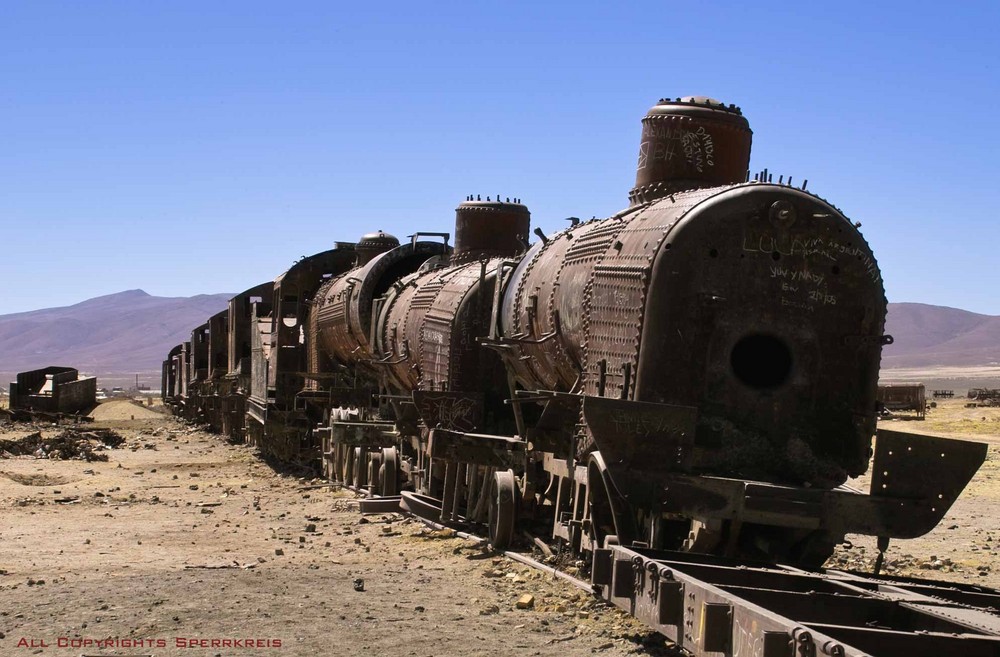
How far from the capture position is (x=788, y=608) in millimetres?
6012

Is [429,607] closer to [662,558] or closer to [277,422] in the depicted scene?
[662,558]

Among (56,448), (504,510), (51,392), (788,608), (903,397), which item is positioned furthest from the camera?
(903,397)

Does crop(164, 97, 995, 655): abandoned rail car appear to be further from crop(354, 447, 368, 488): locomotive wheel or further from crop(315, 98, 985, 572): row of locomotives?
crop(354, 447, 368, 488): locomotive wheel

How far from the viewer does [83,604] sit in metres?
8.65

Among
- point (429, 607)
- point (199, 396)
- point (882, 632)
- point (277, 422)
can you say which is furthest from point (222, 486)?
point (199, 396)

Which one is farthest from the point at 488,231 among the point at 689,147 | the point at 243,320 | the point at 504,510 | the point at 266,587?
the point at 243,320

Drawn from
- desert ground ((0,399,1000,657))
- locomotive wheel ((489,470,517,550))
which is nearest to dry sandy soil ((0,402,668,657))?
desert ground ((0,399,1000,657))

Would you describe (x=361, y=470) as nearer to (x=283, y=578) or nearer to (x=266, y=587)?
(x=283, y=578)

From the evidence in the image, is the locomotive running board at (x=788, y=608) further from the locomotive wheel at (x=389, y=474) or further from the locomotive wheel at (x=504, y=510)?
the locomotive wheel at (x=389, y=474)

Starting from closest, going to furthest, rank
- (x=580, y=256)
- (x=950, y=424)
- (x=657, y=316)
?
(x=657, y=316), (x=580, y=256), (x=950, y=424)

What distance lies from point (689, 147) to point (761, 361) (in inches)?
102

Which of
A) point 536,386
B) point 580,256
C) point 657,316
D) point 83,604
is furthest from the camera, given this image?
point 536,386

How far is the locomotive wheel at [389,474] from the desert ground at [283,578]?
1.51 ft

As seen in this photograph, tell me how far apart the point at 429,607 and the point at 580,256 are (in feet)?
9.61
